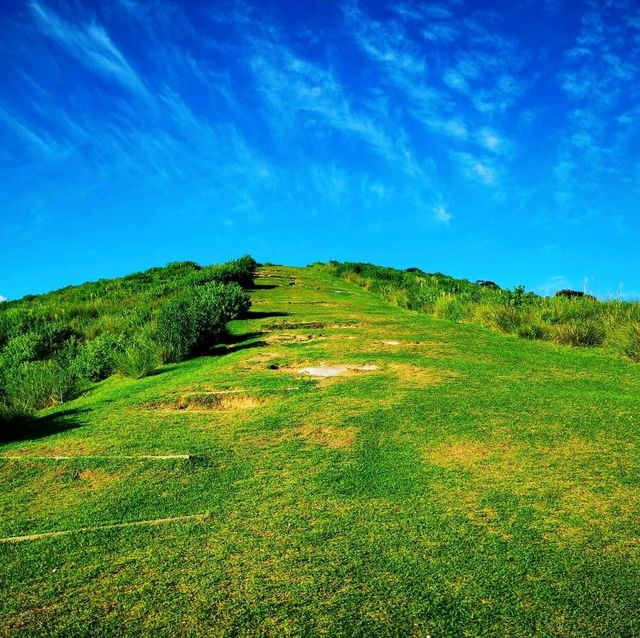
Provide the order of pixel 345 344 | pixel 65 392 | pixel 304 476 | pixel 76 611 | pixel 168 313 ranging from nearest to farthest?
pixel 76 611, pixel 304 476, pixel 65 392, pixel 345 344, pixel 168 313

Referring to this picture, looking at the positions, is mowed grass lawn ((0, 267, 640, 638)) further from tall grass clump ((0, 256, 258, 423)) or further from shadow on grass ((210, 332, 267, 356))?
shadow on grass ((210, 332, 267, 356))

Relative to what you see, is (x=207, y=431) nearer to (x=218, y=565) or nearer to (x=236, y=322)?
(x=218, y=565)

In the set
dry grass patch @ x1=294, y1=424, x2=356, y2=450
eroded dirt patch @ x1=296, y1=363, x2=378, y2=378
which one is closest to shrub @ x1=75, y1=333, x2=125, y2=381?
eroded dirt patch @ x1=296, y1=363, x2=378, y2=378

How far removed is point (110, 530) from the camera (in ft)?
11.7

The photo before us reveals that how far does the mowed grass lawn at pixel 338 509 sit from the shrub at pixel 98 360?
306cm

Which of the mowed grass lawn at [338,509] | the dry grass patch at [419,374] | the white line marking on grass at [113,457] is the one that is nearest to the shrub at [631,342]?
the mowed grass lawn at [338,509]

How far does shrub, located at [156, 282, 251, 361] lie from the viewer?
10438 mm

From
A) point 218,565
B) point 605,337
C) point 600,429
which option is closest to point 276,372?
point 600,429

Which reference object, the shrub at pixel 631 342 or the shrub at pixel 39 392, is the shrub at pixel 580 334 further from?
the shrub at pixel 39 392

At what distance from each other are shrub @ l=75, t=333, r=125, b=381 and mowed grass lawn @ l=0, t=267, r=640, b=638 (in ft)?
10.0

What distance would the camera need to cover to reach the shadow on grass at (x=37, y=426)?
20.4 feet

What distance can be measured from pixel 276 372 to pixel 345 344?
2195 mm

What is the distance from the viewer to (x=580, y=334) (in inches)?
403

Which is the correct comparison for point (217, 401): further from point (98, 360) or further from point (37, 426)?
point (98, 360)
